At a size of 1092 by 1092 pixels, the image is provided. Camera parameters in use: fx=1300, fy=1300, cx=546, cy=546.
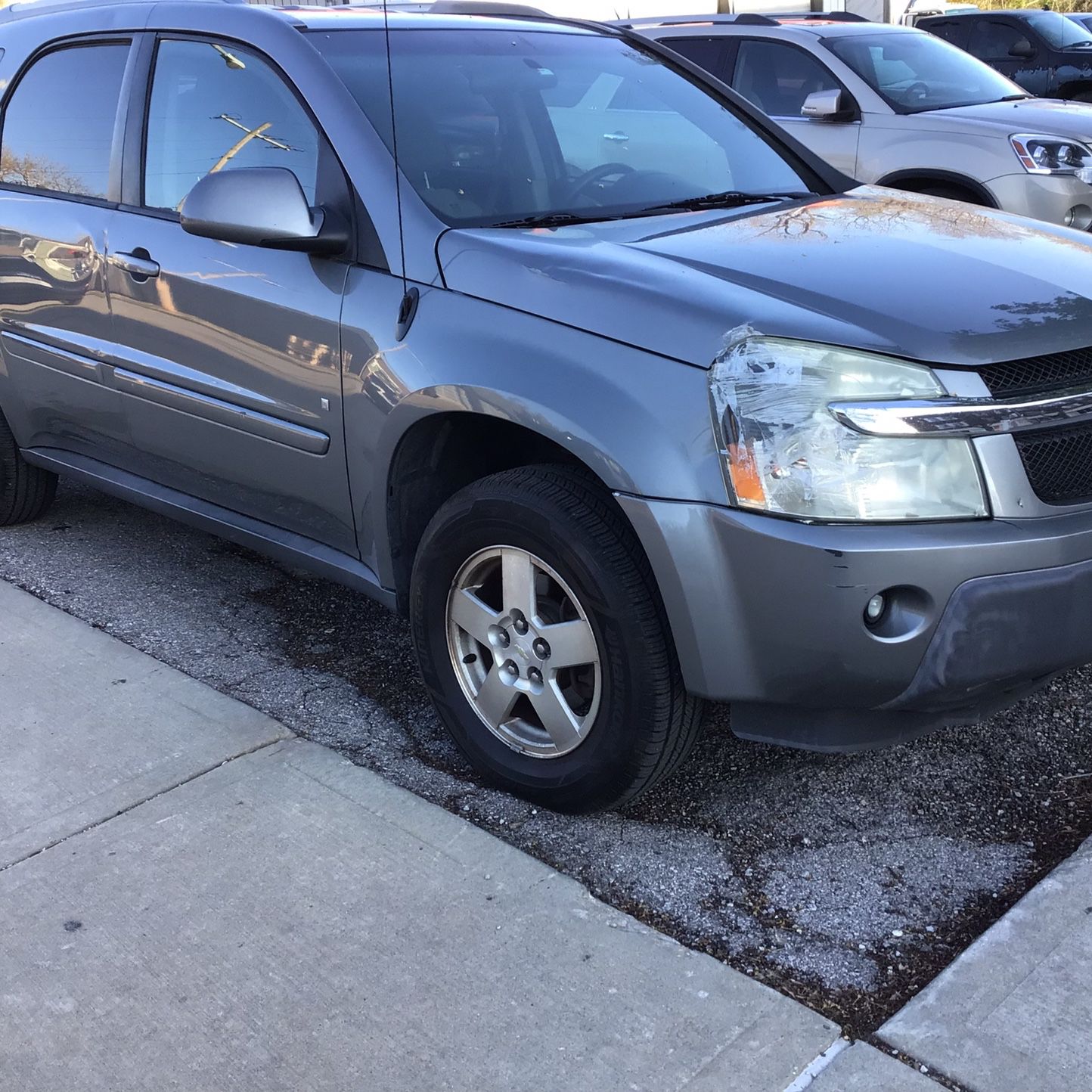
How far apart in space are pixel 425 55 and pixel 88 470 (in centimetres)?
179

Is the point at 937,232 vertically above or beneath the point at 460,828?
above

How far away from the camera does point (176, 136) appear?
3770 millimetres

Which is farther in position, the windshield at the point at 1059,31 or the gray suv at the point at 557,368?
the windshield at the point at 1059,31

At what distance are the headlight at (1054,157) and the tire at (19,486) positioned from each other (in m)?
5.65

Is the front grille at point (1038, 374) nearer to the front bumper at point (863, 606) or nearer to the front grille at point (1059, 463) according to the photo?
the front grille at point (1059, 463)

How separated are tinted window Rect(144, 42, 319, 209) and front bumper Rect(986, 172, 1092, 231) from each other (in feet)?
17.5

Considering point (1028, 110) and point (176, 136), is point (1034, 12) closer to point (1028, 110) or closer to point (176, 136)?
point (1028, 110)

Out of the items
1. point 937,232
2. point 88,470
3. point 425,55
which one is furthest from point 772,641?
point 88,470

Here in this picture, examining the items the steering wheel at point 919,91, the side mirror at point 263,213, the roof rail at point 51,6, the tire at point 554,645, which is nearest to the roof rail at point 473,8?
the roof rail at point 51,6

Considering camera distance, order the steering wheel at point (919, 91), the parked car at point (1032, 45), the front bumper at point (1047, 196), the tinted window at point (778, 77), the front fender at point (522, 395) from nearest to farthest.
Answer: the front fender at point (522, 395) < the front bumper at point (1047, 196) < the steering wheel at point (919, 91) < the tinted window at point (778, 77) < the parked car at point (1032, 45)

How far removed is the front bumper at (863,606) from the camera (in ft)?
7.88

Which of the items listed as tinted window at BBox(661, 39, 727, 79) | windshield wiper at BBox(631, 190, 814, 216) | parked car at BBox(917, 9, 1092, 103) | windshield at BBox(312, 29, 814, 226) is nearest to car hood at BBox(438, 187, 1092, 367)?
windshield wiper at BBox(631, 190, 814, 216)

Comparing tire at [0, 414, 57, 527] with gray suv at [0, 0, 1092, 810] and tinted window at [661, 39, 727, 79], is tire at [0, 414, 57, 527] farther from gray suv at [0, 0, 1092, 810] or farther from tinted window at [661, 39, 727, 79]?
tinted window at [661, 39, 727, 79]

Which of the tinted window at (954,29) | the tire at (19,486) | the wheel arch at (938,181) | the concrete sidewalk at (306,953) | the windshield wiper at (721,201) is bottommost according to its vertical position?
the concrete sidewalk at (306,953)
